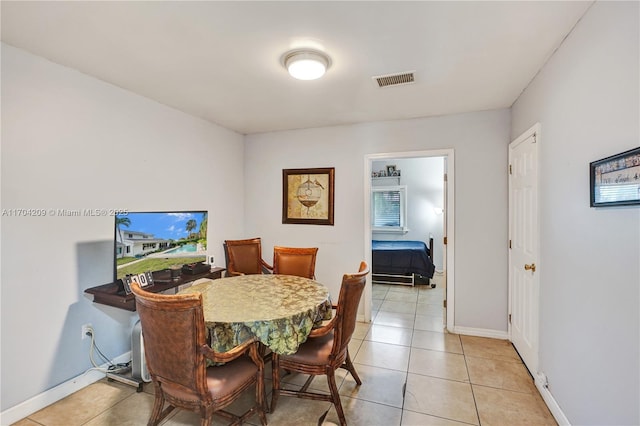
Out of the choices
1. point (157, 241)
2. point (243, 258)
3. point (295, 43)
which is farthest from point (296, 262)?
point (295, 43)

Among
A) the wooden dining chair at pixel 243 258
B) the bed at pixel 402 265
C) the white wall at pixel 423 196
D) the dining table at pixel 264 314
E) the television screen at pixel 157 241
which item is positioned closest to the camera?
the dining table at pixel 264 314

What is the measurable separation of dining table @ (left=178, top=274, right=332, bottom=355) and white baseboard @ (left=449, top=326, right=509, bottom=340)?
193 centimetres

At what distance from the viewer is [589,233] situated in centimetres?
162

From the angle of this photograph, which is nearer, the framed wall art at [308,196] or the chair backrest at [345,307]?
the chair backrest at [345,307]

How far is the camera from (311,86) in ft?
8.63

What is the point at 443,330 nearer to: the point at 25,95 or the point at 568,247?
the point at 568,247

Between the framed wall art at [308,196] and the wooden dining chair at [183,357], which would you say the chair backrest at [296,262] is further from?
the wooden dining chair at [183,357]

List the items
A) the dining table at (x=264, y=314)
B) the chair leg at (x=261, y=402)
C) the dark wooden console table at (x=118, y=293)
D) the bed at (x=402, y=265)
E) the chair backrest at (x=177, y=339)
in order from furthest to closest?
the bed at (x=402, y=265) → the dark wooden console table at (x=118, y=293) → the chair leg at (x=261, y=402) → the dining table at (x=264, y=314) → the chair backrest at (x=177, y=339)

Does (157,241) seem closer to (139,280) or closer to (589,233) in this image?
(139,280)

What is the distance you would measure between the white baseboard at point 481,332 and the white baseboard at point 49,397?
11.6 feet

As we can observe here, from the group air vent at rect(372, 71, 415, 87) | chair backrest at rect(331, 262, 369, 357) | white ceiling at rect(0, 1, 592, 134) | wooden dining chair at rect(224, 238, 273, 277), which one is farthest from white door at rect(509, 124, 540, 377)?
wooden dining chair at rect(224, 238, 273, 277)

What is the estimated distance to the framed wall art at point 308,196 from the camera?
3.96 metres

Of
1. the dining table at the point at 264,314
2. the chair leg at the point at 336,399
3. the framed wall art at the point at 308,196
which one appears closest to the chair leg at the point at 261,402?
the dining table at the point at 264,314

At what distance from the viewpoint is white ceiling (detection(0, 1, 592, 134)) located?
1.62 metres
